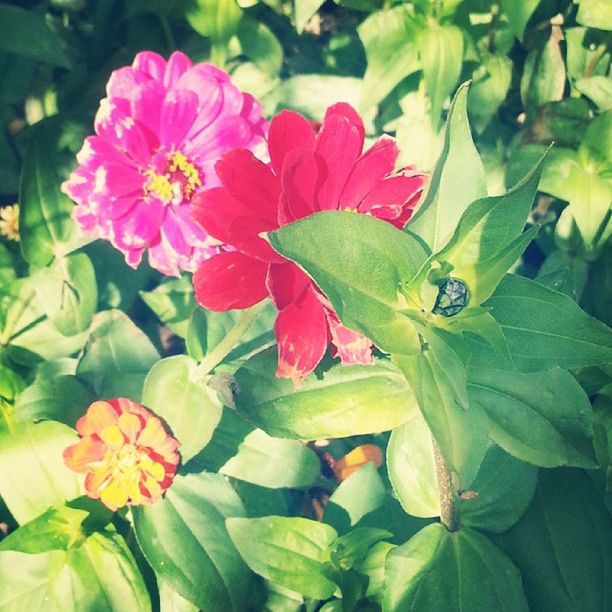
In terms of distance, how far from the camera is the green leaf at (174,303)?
1136mm

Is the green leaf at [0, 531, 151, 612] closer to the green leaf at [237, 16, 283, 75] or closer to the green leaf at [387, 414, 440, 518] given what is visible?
the green leaf at [387, 414, 440, 518]

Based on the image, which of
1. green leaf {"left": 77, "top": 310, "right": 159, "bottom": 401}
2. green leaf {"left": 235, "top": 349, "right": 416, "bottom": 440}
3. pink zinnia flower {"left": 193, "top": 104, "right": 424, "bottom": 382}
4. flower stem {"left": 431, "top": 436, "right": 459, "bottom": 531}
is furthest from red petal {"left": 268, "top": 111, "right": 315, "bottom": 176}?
green leaf {"left": 77, "top": 310, "right": 159, "bottom": 401}

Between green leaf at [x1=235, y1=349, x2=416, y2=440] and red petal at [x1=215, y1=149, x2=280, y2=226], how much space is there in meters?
0.17

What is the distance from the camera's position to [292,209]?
610 millimetres

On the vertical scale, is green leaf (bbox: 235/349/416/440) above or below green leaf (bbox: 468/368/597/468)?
above

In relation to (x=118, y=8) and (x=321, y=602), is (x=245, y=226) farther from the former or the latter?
A: (x=118, y=8)

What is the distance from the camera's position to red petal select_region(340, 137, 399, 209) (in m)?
0.67

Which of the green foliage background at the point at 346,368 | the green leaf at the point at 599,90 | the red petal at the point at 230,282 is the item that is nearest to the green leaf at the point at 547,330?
the green foliage background at the point at 346,368

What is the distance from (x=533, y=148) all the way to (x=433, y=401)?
0.70m

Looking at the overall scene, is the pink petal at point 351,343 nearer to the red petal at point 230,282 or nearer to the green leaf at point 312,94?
the red petal at point 230,282

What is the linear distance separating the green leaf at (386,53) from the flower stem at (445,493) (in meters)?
0.58

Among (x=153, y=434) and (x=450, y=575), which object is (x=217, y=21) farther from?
(x=450, y=575)

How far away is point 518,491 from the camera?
3.01 feet

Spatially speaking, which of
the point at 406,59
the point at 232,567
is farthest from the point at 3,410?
the point at 406,59
